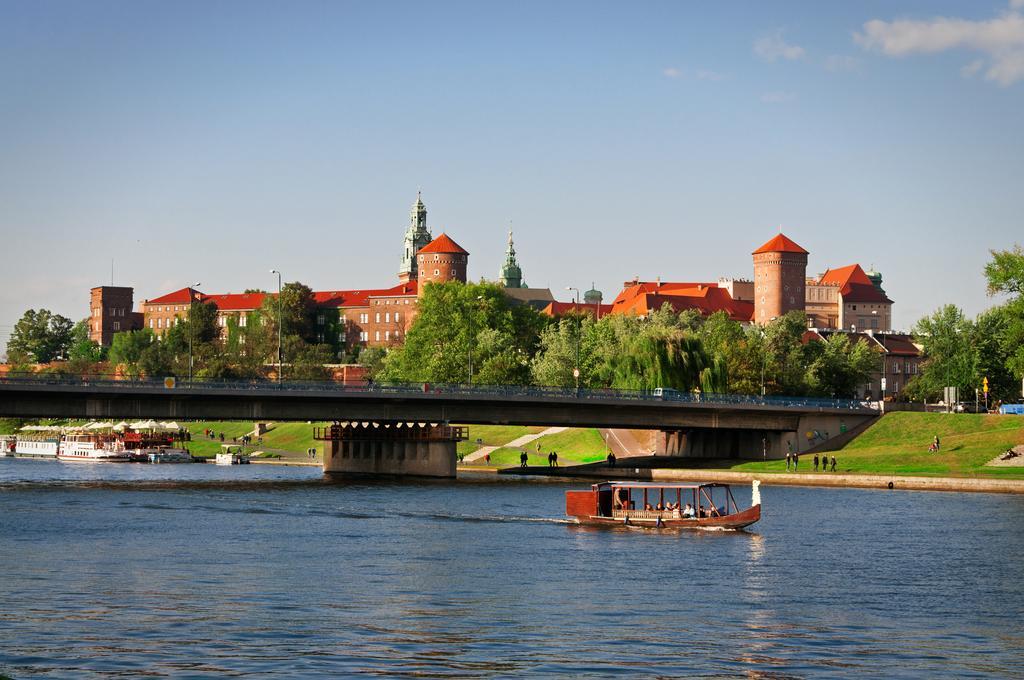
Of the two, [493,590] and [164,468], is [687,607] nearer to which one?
[493,590]

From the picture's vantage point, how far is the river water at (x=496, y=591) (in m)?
41.1

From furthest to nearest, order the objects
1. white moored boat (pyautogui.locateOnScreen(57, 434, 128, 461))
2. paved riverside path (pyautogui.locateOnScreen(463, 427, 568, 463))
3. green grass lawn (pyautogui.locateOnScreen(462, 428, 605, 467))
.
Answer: white moored boat (pyautogui.locateOnScreen(57, 434, 128, 461)) < paved riverside path (pyautogui.locateOnScreen(463, 427, 568, 463)) < green grass lawn (pyautogui.locateOnScreen(462, 428, 605, 467))

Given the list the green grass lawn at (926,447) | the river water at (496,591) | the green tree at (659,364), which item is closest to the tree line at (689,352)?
the green tree at (659,364)

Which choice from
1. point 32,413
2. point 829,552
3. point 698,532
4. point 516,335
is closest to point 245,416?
point 32,413

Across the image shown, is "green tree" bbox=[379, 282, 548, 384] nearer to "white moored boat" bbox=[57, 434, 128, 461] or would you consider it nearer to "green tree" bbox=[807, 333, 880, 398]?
"green tree" bbox=[807, 333, 880, 398]

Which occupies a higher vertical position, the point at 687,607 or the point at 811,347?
the point at 811,347

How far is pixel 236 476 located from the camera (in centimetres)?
13162

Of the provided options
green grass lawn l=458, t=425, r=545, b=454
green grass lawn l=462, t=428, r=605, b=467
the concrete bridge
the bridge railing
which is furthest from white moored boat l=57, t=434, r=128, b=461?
the bridge railing

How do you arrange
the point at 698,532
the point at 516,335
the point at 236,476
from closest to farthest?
the point at 698,532 < the point at 236,476 < the point at 516,335

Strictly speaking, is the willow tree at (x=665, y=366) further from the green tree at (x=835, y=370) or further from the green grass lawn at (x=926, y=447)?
the green tree at (x=835, y=370)

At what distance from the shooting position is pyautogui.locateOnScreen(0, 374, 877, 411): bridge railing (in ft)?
353

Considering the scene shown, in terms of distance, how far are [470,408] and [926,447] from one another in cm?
3728

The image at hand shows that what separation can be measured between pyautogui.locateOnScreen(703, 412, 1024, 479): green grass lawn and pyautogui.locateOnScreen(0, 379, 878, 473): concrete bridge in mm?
4379

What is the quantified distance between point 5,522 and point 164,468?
75.7m
